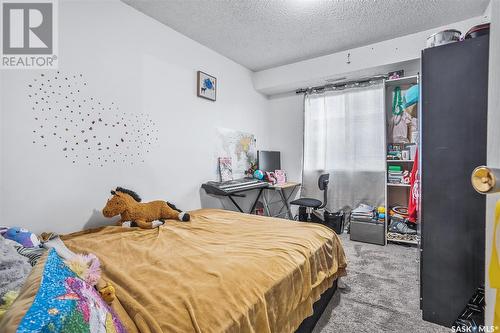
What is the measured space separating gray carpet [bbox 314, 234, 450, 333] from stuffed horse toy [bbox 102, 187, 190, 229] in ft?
4.87

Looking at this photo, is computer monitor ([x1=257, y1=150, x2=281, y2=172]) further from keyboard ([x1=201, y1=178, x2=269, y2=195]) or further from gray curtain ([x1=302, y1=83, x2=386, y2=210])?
keyboard ([x1=201, y1=178, x2=269, y2=195])

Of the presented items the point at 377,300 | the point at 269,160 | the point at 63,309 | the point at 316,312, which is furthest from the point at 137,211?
the point at 269,160

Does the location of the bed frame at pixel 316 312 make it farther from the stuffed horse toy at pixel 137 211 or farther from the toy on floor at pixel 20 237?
the toy on floor at pixel 20 237

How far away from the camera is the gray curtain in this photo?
11.8ft

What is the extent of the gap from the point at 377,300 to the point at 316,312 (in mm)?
607

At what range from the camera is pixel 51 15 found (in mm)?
1932

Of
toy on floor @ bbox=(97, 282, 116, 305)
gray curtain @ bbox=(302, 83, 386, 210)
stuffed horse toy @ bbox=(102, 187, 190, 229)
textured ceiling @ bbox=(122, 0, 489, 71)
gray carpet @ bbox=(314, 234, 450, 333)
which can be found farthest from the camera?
gray curtain @ bbox=(302, 83, 386, 210)

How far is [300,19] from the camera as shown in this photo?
269 cm

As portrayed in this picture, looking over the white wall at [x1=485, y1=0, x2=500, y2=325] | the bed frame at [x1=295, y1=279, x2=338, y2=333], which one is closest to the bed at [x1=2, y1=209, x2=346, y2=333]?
the bed frame at [x1=295, y1=279, x2=338, y2=333]

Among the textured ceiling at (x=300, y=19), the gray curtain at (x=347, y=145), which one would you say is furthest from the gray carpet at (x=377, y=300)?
the textured ceiling at (x=300, y=19)

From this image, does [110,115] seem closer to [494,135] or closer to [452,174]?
[494,135]

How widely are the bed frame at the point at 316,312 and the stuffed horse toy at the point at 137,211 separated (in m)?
1.33

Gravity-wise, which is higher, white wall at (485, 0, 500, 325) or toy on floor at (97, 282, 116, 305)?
white wall at (485, 0, 500, 325)

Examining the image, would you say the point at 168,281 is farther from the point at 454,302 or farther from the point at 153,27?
the point at 153,27
